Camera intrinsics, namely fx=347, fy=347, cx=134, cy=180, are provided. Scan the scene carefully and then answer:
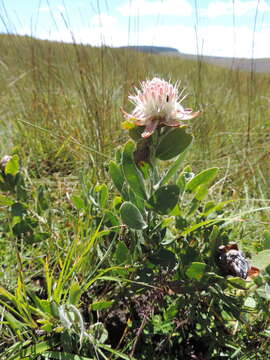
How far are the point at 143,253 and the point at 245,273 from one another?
10.7 inches

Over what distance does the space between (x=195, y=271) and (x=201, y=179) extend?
0.72ft

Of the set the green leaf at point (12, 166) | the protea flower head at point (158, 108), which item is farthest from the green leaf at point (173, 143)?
the green leaf at point (12, 166)

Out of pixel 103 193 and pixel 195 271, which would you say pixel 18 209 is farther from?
pixel 195 271

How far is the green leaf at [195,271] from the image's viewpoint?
782 millimetres

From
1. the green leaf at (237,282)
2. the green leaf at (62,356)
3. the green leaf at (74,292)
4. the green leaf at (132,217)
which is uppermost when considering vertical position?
the green leaf at (132,217)

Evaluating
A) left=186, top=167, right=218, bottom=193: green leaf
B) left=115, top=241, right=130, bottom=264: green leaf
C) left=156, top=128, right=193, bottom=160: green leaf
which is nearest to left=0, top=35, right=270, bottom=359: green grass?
left=115, top=241, right=130, bottom=264: green leaf

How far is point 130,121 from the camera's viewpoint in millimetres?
762

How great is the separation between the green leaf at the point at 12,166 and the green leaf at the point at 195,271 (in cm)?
57

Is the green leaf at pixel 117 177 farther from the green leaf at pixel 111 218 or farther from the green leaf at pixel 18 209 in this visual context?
the green leaf at pixel 18 209

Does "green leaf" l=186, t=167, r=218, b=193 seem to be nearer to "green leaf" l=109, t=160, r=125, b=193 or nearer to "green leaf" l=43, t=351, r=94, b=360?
"green leaf" l=109, t=160, r=125, b=193

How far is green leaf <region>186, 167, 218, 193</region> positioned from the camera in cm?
82

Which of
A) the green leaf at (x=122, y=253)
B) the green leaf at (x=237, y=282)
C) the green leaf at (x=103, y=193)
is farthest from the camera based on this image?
the green leaf at (x=103, y=193)

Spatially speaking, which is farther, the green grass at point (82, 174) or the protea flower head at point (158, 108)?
the green grass at point (82, 174)

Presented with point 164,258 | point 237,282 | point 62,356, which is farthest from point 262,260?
point 62,356
